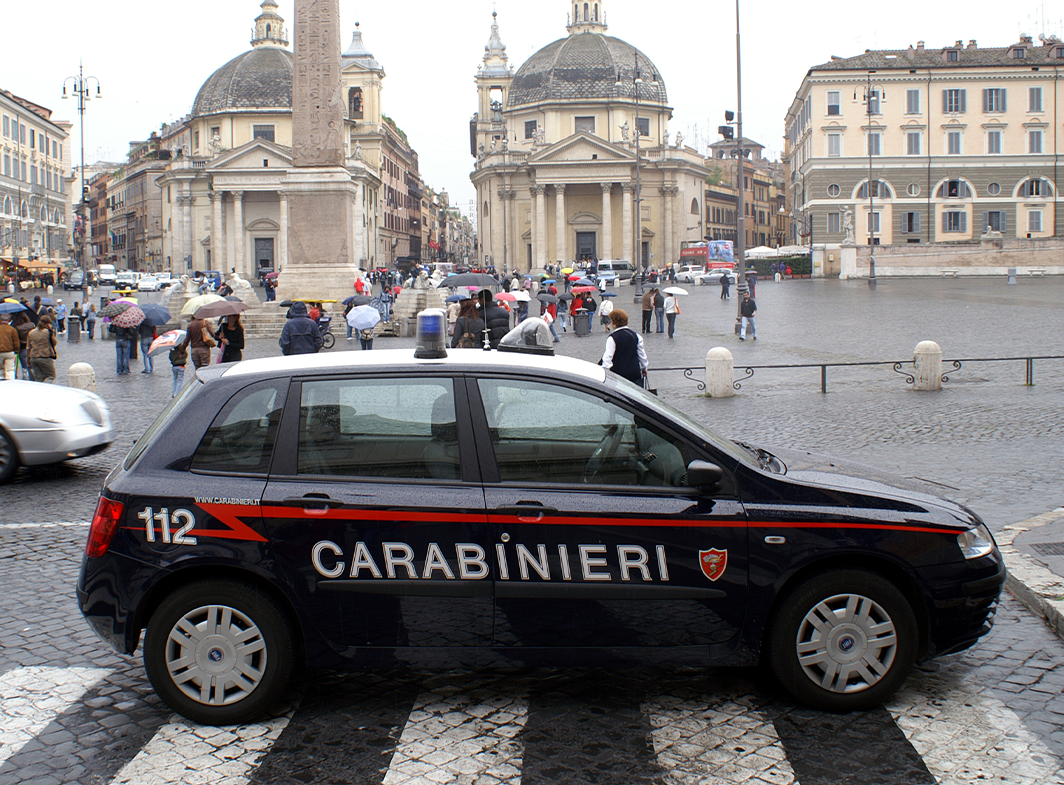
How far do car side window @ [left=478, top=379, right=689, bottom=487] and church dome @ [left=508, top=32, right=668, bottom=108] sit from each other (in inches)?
3355

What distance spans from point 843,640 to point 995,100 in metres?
78.5

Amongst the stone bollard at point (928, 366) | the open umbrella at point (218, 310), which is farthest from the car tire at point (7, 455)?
the stone bollard at point (928, 366)

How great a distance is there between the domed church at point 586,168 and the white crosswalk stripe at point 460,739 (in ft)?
261

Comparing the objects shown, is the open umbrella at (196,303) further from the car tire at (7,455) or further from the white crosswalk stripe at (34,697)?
the white crosswalk stripe at (34,697)

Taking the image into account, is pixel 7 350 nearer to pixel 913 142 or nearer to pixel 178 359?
pixel 178 359

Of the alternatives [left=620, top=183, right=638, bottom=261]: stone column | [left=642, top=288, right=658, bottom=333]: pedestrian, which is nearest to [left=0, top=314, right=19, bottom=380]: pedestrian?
[left=642, top=288, right=658, bottom=333]: pedestrian

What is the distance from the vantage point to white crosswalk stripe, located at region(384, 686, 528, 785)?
3.88 metres

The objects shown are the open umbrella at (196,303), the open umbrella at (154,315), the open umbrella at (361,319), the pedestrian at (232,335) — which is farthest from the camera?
the open umbrella at (196,303)

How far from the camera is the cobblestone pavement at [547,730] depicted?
12.8 feet

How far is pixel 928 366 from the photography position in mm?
15438

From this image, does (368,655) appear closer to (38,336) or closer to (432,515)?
(432,515)

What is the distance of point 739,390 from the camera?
16.1m

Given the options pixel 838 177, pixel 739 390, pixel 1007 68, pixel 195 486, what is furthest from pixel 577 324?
pixel 1007 68

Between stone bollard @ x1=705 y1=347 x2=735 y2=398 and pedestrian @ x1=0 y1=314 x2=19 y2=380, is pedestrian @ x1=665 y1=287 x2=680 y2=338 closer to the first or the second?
stone bollard @ x1=705 y1=347 x2=735 y2=398
